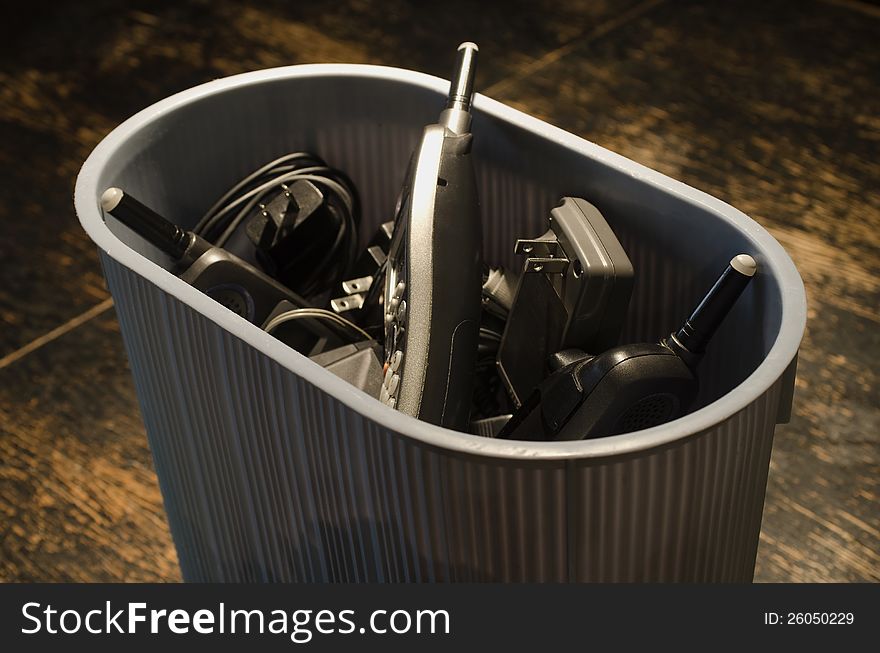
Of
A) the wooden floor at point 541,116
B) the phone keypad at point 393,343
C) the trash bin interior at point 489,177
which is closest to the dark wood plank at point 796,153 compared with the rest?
the wooden floor at point 541,116

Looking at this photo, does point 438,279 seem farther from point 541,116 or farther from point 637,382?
point 541,116

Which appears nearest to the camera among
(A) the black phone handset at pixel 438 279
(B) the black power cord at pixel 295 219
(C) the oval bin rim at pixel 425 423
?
(C) the oval bin rim at pixel 425 423

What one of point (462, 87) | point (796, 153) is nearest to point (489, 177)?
point (462, 87)

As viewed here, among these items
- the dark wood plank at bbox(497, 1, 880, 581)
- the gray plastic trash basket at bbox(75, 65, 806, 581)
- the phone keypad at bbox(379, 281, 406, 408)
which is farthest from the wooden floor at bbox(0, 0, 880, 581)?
the phone keypad at bbox(379, 281, 406, 408)

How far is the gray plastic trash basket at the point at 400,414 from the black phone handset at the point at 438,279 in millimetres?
57

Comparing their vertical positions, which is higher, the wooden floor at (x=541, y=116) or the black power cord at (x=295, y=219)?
the black power cord at (x=295, y=219)

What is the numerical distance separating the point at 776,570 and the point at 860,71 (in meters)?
0.99

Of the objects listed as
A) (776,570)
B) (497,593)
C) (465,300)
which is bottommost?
(776,570)

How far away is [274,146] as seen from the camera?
3.02 ft

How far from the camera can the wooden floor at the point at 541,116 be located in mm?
1166

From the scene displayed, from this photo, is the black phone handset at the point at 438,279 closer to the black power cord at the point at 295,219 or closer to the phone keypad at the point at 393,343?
the phone keypad at the point at 393,343

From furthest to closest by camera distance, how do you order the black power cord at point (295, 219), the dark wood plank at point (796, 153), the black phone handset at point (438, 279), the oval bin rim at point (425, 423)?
the dark wood plank at point (796, 153), the black power cord at point (295, 219), the black phone handset at point (438, 279), the oval bin rim at point (425, 423)

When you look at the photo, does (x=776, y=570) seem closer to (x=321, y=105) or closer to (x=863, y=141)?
(x=321, y=105)

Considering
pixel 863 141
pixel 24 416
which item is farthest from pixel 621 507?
pixel 863 141
